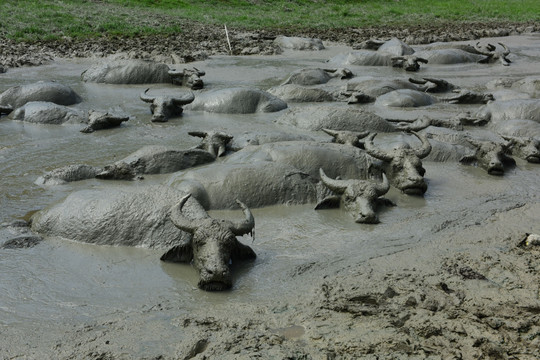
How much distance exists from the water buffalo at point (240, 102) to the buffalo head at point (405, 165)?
3794 mm

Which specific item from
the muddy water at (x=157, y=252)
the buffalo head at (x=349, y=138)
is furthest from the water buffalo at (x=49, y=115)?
the buffalo head at (x=349, y=138)

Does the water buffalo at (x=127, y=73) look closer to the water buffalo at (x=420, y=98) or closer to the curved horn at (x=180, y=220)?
the water buffalo at (x=420, y=98)

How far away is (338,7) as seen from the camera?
37.8 meters

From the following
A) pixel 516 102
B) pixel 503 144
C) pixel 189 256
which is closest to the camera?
pixel 189 256

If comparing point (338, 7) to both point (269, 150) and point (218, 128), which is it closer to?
point (218, 128)

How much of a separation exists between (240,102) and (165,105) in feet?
4.72

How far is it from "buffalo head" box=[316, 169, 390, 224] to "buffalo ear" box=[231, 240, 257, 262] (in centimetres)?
152

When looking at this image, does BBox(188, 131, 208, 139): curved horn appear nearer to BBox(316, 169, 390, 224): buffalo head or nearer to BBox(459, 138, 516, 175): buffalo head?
BBox(316, 169, 390, 224): buffalo head

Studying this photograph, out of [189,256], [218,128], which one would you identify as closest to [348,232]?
[189,256]

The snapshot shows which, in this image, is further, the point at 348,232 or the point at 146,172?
the point at 146,172

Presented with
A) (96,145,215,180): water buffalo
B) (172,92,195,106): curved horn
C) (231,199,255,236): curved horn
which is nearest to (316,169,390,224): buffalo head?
(231,199,255,236): curved horn

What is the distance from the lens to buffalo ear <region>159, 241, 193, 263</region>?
17.9ft

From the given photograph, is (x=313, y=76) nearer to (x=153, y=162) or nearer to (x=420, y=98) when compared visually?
(x=420, y=98)

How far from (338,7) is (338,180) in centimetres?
3259
